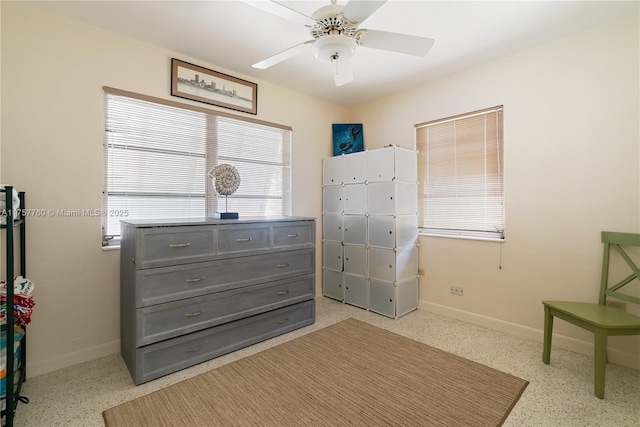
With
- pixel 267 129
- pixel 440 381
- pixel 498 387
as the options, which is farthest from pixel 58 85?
pixel 498 387

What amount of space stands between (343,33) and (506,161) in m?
2.05

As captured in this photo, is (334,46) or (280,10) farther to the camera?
(334,46)

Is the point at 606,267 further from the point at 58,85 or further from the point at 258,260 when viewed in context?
the point at 58,85

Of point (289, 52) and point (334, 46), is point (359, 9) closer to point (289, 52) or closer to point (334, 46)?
point (334, 46)

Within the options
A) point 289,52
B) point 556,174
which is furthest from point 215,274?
point 556,174

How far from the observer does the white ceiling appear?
208cm

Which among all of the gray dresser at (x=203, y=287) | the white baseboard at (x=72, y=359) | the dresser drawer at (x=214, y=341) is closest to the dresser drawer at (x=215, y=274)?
the gray dresser at (x=203, y=287)

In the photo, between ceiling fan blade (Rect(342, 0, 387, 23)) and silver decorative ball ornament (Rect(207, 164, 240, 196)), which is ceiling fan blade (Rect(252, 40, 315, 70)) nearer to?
ceiling fan blade (Rect(342, 0, 387, 23))

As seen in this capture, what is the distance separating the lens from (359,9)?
1.54m

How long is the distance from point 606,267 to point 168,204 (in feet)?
12.1

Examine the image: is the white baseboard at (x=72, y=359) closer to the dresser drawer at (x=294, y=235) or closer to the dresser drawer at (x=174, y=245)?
the dresser drawer at (x=174, y=245)

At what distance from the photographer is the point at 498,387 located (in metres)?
1.94

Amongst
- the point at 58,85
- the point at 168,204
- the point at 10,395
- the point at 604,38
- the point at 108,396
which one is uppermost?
the point at 604,38

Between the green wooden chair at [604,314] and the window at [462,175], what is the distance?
80 cm
